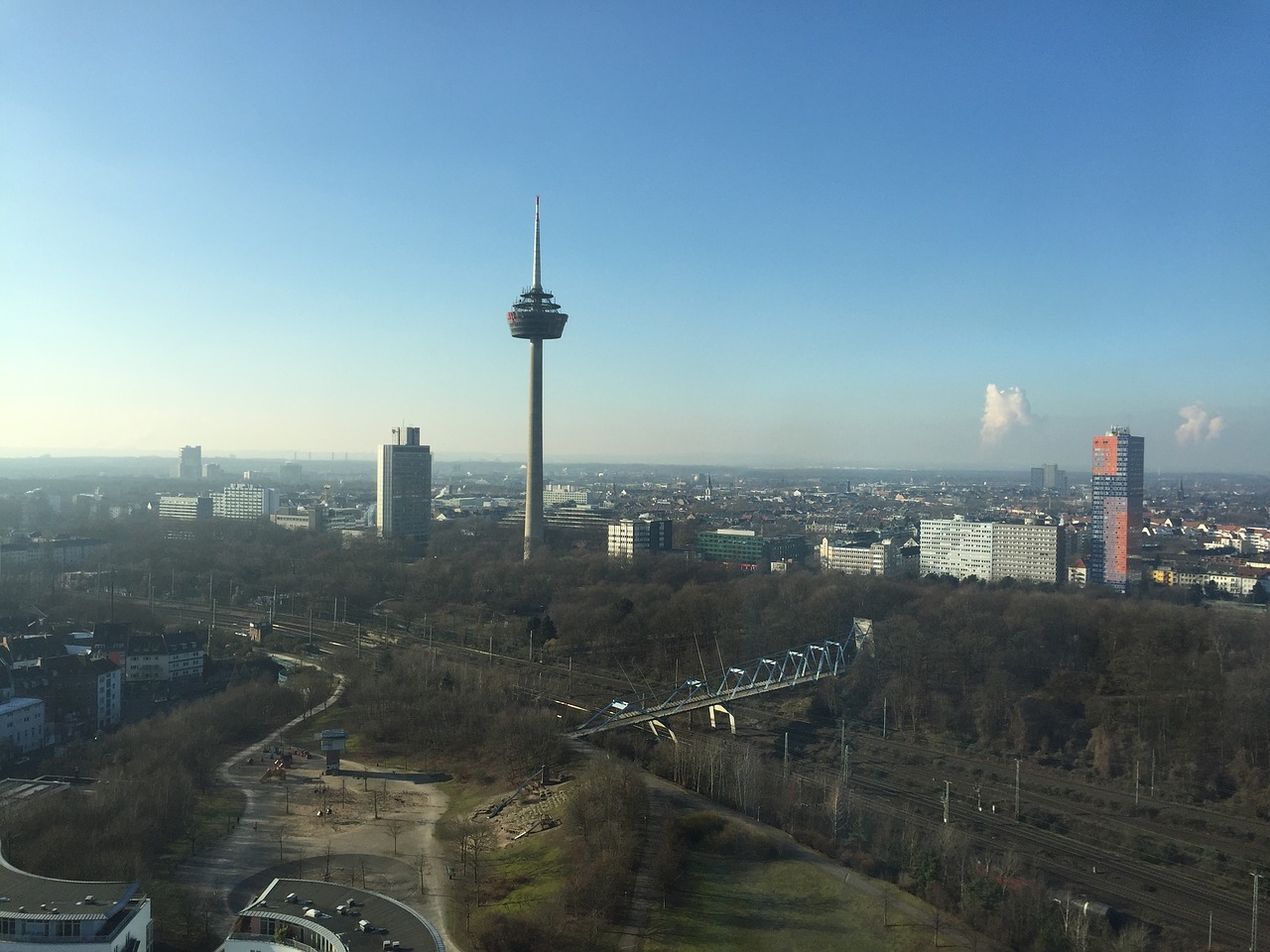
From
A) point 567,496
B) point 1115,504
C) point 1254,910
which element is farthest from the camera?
point 567,496

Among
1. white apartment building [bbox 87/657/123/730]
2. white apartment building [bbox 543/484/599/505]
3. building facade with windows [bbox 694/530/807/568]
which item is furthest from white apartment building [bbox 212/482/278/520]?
white apartment building [bbox 87/657/123/730]

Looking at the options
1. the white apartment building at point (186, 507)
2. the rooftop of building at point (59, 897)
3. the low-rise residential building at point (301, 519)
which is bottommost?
the rooftop of building at point (59, 897)

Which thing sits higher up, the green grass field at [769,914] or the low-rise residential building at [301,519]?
the low-rise residential building at [301,519]

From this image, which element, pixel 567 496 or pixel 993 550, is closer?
pixel 993 550

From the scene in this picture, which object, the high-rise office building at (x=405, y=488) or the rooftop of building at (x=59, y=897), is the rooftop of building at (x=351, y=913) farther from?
the high-rise office building at (x=405, y=488)

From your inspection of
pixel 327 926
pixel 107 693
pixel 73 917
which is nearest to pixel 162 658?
pixel 107 693

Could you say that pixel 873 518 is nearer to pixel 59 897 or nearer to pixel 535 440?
pixel 535 440

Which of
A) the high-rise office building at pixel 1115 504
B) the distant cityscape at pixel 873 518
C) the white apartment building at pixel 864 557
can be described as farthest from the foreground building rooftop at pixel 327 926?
the high-rise office building at pixel 1115 504
